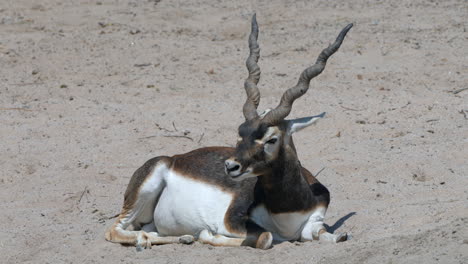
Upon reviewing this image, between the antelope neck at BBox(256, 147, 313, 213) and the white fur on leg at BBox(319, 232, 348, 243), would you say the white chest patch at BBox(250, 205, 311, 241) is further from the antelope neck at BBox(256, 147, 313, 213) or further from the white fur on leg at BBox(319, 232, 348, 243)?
the white fur on leg at BBox(319, 232, 348, 243)

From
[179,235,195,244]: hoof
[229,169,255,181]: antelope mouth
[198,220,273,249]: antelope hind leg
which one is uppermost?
[229,169,255,181]: antelope mouth

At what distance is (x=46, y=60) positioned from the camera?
43.1ft

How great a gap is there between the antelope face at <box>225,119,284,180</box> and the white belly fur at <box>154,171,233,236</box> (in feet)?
2.71

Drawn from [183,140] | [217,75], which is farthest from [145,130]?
[217,75]

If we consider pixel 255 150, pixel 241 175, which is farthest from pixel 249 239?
pixel 255 150

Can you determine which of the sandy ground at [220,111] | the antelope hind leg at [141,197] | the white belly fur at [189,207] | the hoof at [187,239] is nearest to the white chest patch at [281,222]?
the sandy ground at [220,111]

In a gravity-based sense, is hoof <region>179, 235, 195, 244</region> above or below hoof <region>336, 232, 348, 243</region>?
below

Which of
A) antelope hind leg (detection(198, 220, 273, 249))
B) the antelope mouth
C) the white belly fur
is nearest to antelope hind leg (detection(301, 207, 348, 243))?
antelope hind leg (detection(198, 220, 273, 249))

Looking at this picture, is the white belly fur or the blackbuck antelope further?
the white belly fur

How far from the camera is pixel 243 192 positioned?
24.9ft

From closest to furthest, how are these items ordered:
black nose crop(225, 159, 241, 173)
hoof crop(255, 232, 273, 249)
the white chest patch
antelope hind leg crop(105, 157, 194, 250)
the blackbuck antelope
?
black nose crop(225, 159, 241, 173)
the blackbuck antelope
hoof crop(255, 232, 273, 249)
the white chest patch
antelope hind leg crop(105, 157, 194, 250)

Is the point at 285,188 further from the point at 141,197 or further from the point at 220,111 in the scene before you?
the point at 220,111

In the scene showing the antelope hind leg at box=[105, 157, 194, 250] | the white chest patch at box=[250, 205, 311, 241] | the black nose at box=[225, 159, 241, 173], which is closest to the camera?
the black nose at box=[225, 159, 241, 173]

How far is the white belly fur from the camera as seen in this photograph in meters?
7.67
